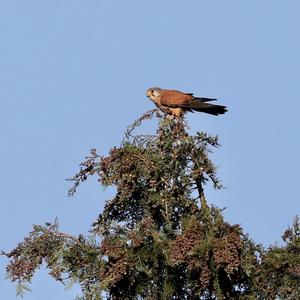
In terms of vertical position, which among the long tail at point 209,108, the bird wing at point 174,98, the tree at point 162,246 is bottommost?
the tree at point 162,246

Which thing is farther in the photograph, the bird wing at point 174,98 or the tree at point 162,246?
the bird wing at point 174,98

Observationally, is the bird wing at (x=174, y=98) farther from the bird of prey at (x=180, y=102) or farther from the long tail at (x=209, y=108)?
the long tail at (x=209, y=108)

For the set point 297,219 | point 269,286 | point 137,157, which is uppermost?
point 137,157

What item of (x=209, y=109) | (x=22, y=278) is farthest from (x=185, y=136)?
(x=209, y=109)

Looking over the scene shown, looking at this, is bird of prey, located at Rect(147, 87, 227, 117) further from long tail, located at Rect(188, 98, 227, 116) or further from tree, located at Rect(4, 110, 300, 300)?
tree, located at Rect(4, 110, 300, 300)

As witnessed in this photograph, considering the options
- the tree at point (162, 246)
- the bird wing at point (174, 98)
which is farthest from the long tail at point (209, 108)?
the tree at point (162, 246)

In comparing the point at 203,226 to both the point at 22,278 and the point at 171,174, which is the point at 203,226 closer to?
the point at 171,174

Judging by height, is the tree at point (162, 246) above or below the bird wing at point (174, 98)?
below

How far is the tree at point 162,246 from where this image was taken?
21.8 feet

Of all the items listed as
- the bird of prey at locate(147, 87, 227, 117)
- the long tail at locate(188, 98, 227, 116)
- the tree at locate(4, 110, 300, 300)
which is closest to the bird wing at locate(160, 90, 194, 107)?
the bird of prey at locate(147, 87, 227, 117)

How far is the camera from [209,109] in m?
10.9

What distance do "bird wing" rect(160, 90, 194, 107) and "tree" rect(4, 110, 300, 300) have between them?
3164 mm

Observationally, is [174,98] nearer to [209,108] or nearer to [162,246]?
[209,108]

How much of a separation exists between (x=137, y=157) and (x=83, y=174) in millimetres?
575
